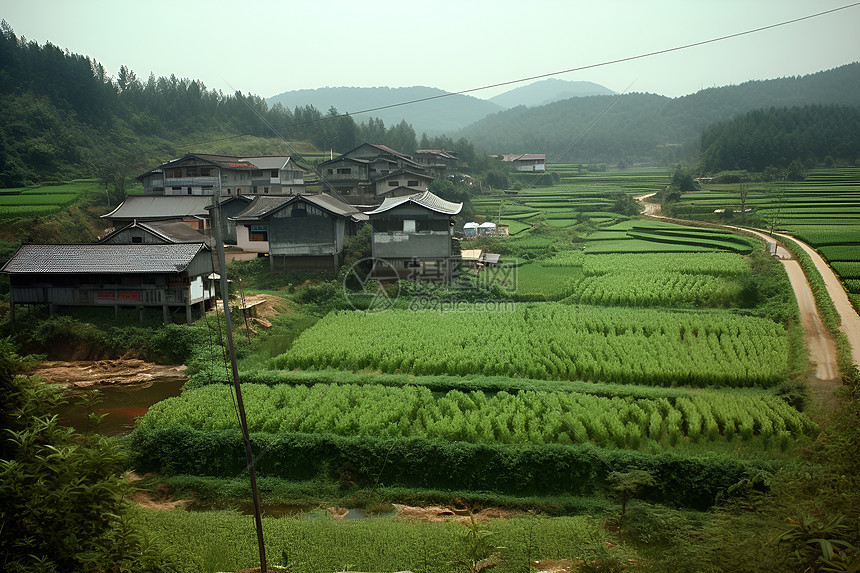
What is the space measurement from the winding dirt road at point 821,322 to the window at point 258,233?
28.3 m

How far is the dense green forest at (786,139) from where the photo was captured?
46.2 meters

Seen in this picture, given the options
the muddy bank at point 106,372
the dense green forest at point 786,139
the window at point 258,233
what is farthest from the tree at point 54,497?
the dense green forest at point 786,139

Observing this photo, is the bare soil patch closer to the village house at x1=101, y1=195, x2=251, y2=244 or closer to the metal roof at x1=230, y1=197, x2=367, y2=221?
the metal roof at x1=230, y1=197, x2=367, y2=221

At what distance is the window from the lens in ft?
108

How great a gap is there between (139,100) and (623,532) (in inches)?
3264

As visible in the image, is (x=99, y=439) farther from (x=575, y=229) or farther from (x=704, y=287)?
(x=575, y=229)

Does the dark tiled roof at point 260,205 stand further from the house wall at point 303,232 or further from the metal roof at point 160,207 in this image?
the metal roof at point 160,207

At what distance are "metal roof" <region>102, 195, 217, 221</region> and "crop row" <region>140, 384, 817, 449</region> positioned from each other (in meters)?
24.5

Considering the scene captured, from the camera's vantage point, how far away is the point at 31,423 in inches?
245

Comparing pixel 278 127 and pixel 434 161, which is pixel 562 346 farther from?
pixel 278 127

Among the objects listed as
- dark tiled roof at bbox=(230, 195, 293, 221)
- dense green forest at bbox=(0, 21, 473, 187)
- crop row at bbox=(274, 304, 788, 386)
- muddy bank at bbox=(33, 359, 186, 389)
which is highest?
dense green forest at bbox=(0, 21, 473, 187)

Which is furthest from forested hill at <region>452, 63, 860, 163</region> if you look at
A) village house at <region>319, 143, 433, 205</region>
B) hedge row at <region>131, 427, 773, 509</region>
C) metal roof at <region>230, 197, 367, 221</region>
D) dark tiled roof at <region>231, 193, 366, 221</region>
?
hedge row at <region>131, 427, 773, 509</region>

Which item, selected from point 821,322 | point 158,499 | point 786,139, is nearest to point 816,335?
point 821,322

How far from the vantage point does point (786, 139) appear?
163 feet
